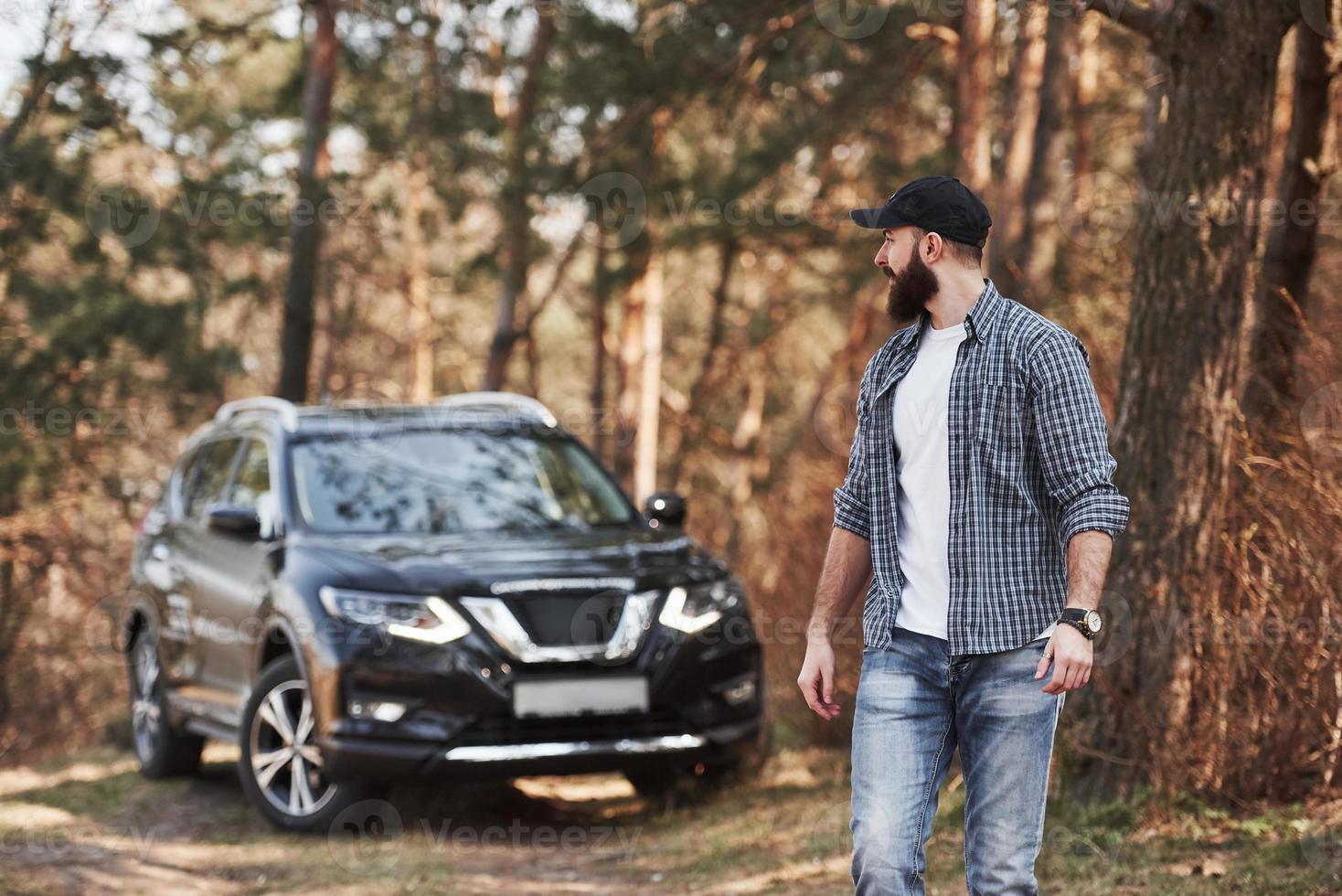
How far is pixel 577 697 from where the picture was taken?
687 cm

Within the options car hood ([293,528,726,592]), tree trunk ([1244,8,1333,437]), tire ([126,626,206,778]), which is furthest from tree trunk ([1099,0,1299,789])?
tire ([126,626,206,778])

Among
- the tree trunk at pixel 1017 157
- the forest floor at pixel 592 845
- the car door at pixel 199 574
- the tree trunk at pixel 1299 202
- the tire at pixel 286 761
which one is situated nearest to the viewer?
the forest floor at pixel 592 845

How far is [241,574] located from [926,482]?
16.8ft

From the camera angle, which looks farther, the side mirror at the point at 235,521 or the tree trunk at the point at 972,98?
the tree trunk at the point at 972,98

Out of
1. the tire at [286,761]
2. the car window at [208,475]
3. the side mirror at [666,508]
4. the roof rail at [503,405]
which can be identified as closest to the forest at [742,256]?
the roof rail at [503,405]

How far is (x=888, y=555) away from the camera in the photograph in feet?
12.3

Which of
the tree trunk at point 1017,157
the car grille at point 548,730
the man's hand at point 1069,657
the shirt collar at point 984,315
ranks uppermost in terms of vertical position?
the tree trunk at point 1017,157

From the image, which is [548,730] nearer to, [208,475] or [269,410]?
[269,410]

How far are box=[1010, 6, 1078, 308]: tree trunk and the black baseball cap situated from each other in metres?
10.4

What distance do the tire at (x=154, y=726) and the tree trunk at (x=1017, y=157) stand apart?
7.00 m

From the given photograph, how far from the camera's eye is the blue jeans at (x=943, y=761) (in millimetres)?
3521

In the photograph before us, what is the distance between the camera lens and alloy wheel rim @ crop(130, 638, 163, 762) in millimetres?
9234

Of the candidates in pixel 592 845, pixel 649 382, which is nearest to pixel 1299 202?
pixel 592 845

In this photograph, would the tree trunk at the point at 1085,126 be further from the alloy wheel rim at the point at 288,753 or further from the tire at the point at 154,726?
the alloy wheel rim at the point at 288,753
